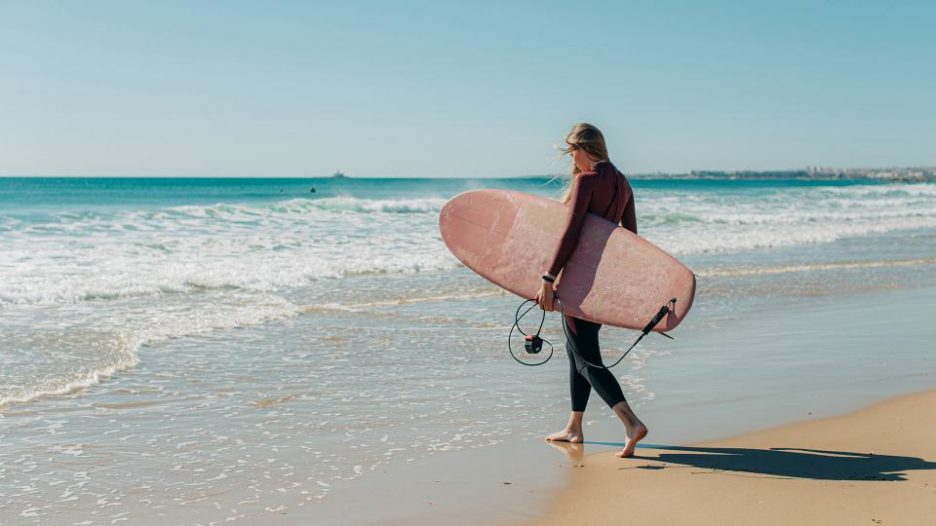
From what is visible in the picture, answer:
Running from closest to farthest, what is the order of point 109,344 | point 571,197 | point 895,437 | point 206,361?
point 571,197, point 895,437, point 206,361, point 109,344

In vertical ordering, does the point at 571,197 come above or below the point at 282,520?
above

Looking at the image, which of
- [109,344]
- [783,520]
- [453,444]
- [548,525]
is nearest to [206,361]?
[109,344]

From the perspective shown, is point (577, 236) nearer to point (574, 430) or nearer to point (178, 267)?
point (574, 430)

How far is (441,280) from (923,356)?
6751 mm

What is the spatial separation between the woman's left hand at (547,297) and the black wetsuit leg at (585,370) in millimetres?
128

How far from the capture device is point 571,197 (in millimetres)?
4152

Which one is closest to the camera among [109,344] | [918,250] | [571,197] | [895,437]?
[571,197]

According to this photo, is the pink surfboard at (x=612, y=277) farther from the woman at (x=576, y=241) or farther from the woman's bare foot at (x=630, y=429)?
the woman's bare foot at (x=630, y=429)

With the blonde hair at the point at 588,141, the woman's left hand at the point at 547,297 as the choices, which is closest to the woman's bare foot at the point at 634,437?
the woman's left hand at the point at 547,297

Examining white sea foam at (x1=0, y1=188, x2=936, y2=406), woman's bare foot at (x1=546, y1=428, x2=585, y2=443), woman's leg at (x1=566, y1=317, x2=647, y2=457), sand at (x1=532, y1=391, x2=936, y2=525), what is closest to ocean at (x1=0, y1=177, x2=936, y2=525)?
white sea foam at (x1=0, y1=188, x2=936, y2=406)

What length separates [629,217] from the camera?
4.37 m

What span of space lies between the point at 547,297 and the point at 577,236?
1.07ft

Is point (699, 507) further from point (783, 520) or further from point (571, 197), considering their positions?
point (571, 197)

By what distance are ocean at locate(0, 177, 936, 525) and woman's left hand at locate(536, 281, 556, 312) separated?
2.01 feet
